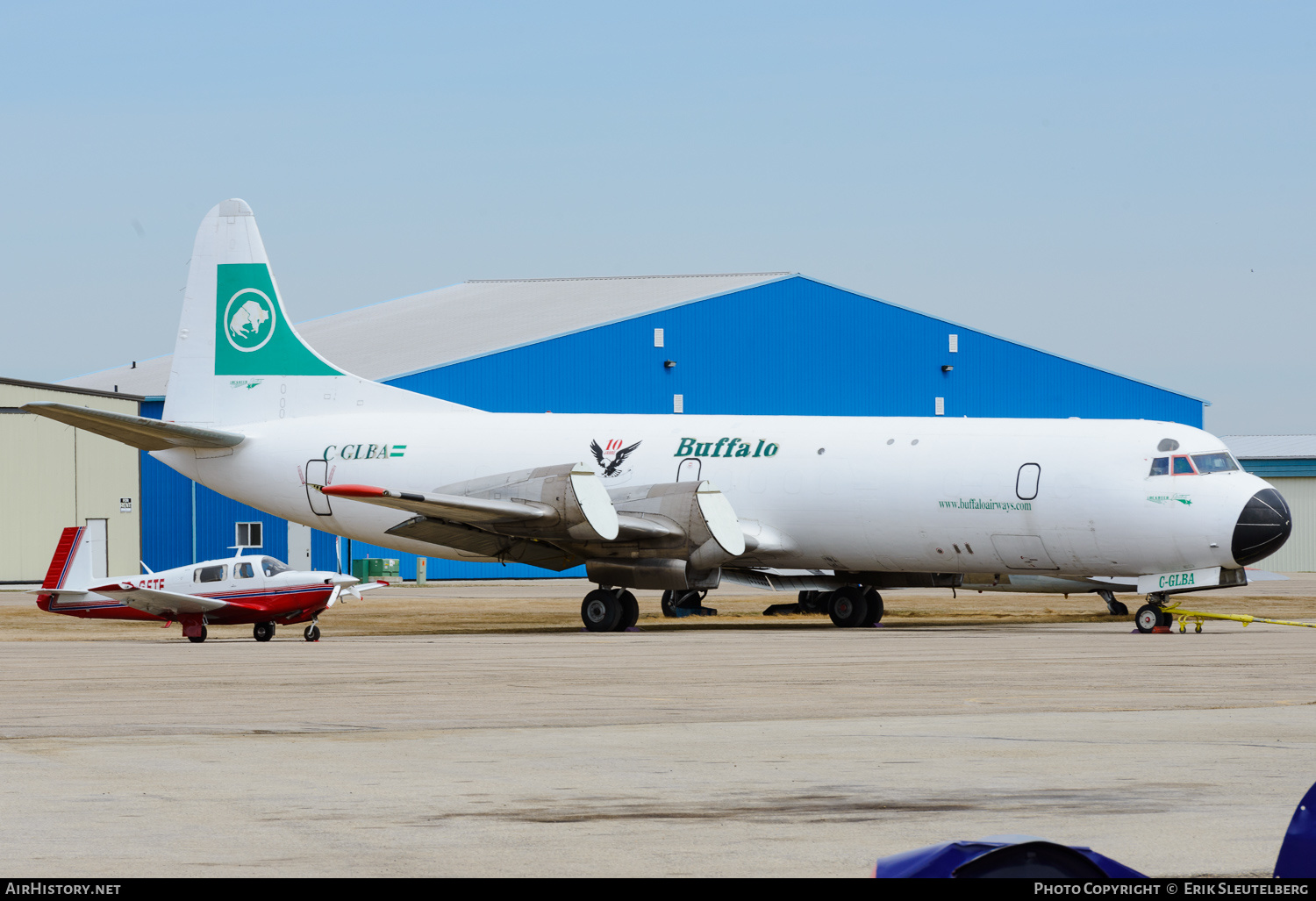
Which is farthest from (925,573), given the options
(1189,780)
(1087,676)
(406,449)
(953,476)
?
(1189,780)

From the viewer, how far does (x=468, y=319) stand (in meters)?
66.2

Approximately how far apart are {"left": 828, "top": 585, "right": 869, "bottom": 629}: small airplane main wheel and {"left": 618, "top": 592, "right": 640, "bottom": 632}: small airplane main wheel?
453 centimetres

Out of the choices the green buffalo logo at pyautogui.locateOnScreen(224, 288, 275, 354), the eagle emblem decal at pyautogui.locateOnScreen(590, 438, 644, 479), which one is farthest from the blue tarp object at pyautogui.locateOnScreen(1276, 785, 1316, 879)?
the green buffalo logo at pyautogui.locateOnScreen(224, 288, 275, 354)

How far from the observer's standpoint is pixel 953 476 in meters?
29.3

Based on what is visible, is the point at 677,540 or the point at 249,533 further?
the point at 249,533

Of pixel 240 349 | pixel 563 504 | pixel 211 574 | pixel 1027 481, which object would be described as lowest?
pixel 211 574

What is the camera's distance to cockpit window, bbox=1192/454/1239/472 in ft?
92.2

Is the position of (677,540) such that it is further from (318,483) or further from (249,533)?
(249,533)

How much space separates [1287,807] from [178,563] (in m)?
50.0

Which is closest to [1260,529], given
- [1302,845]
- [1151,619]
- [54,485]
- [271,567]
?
[1151,619]

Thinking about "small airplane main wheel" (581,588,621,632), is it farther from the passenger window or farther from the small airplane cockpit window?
the passenger window

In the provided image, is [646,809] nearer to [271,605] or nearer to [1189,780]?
[1189,780]

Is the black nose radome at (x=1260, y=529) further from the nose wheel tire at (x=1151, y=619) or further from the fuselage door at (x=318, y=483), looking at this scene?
the fuselage door at (x=318, y=483)

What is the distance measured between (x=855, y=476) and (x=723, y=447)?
10.00ft
